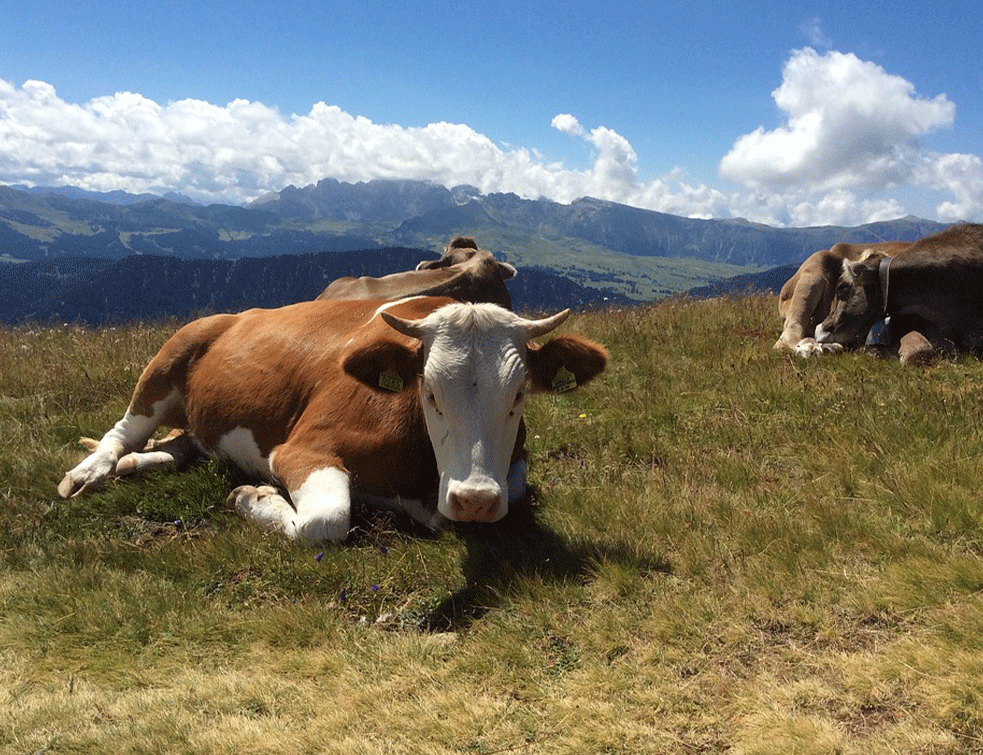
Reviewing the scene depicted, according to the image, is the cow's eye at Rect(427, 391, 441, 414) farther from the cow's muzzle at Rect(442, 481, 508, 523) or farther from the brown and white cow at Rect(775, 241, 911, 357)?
the brown and white cow at Rect(775, 241, 911, 357)

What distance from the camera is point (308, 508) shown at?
5.09 meters

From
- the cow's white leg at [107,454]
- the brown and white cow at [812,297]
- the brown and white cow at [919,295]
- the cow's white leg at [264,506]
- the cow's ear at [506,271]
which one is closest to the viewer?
the cow's white leg at [264,506]

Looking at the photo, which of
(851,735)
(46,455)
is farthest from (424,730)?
(46,455)

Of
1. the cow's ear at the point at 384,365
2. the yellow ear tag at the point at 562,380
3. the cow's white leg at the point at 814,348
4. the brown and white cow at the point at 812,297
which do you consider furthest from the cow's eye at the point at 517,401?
the brown and white cow at the point at 812,297

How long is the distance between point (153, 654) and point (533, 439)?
13.4 ft

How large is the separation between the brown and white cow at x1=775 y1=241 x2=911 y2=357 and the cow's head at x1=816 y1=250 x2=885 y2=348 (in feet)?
1.04

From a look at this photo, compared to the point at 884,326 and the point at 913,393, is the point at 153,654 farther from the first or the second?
the point at 884,326

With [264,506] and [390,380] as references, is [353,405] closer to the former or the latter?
[390,380]

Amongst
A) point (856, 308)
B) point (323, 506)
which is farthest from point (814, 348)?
point (323, 506)

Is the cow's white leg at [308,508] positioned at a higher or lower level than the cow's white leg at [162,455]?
higher

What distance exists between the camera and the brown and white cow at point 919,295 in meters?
10.5

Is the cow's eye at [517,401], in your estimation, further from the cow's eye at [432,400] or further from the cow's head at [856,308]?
the cow's head at [856,308]

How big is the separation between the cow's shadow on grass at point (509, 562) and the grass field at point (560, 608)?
21 millimetres

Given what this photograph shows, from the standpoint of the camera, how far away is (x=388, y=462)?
5.34m
